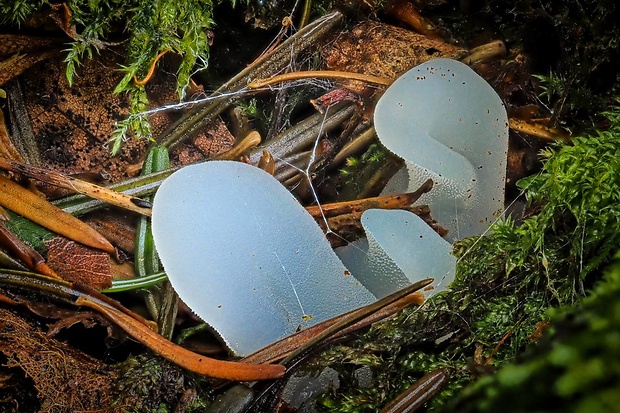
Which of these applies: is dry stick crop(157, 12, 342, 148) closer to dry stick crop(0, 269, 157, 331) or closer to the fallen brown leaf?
the fallen brown leaf

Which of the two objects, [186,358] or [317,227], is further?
[317,227]

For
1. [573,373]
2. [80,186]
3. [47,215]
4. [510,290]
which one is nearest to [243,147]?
[80,186]

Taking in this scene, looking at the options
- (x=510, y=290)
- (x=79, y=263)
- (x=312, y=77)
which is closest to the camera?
Answer: (x=510, y=290)

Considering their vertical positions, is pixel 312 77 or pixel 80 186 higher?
pixel 312 77

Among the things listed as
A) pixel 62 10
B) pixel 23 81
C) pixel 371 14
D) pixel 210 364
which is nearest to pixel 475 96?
pixel 371 14

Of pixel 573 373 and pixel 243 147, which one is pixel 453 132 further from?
pixel 573 373

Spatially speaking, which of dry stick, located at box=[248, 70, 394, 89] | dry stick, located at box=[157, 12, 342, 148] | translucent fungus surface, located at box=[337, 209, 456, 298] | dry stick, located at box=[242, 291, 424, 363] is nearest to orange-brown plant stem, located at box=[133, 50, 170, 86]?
dry stick, located at box=[157, 12, 342, 148]
